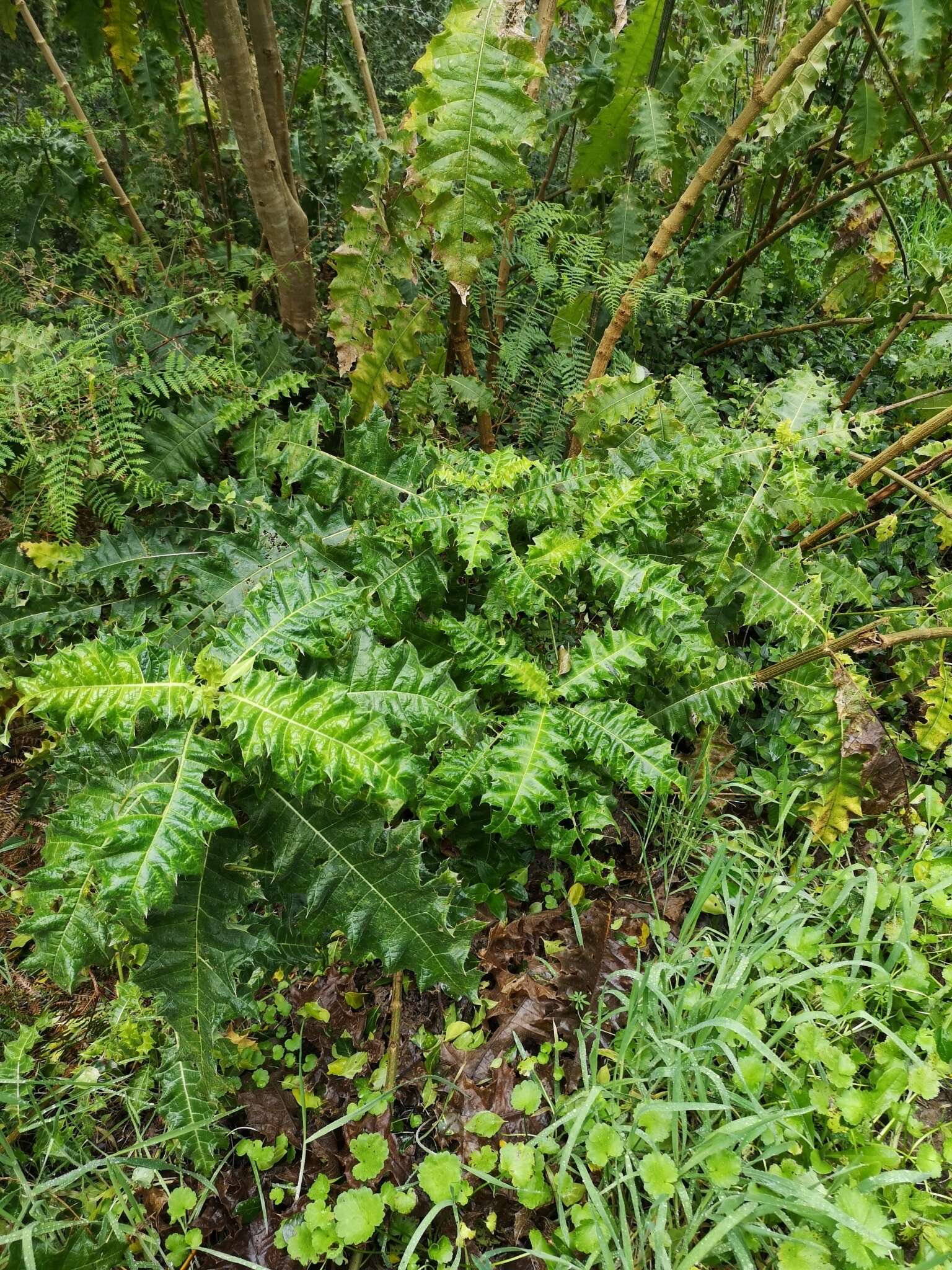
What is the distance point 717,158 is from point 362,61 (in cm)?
117

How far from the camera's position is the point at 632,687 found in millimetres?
1844

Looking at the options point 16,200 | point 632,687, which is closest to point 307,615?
point 632,687

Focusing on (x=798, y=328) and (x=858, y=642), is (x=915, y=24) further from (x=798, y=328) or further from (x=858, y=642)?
(x=858, y=642)

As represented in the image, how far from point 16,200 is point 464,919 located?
2.82m

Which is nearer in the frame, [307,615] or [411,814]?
[307,615]

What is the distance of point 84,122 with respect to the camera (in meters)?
2.37

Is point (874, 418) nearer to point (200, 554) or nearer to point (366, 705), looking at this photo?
point (366, 705)

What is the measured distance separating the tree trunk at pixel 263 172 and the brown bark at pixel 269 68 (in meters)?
0.12

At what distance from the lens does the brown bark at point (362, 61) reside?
219 centimetres

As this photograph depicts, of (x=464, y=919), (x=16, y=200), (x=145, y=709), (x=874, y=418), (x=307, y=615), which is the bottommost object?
(x=464, y=919)

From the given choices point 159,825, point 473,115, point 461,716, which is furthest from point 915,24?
point 159,825

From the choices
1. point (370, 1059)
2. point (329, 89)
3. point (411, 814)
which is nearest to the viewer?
point (370, 1059)

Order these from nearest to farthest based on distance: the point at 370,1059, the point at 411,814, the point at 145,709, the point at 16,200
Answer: the point at 145,709 < the point at 370,1059 < the point at 411,814 < the point at 16,200

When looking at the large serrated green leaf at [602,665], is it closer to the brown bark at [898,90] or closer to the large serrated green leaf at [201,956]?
the large serrated green leaf at [201,956]
